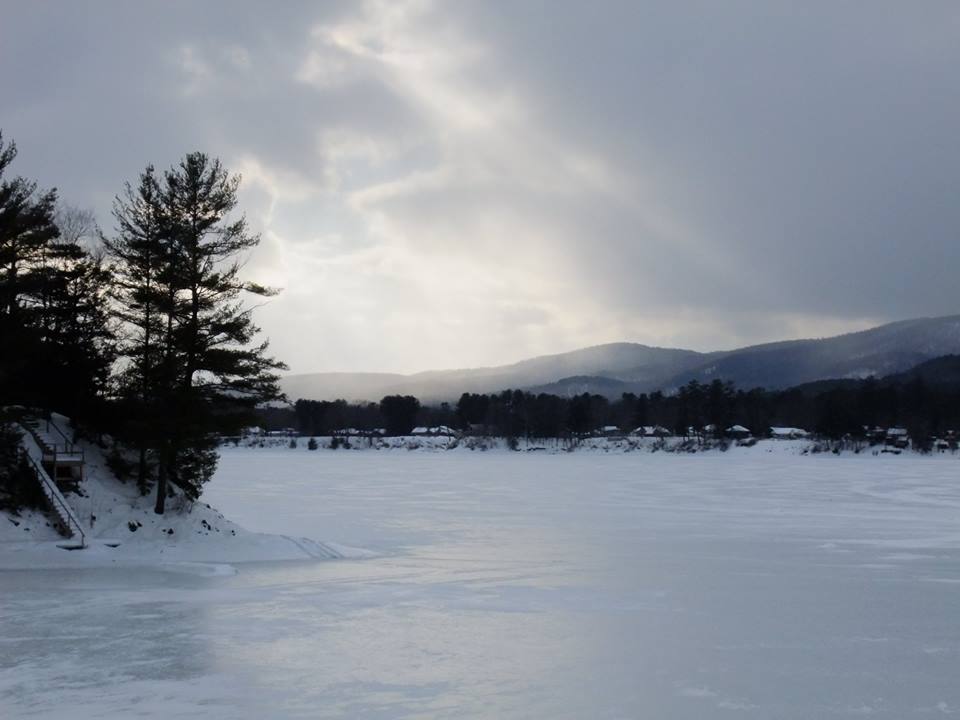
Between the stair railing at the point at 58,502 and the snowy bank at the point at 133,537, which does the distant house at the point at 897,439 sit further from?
the stair railing at the point at 58,502

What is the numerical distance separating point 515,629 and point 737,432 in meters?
168

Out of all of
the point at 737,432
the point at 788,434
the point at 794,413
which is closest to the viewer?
the point at 788,434

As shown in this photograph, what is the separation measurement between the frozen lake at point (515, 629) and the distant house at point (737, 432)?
14365 cm

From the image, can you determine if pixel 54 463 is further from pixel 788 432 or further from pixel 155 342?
pixel 788 432

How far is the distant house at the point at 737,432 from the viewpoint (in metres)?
172

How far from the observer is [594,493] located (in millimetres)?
53406

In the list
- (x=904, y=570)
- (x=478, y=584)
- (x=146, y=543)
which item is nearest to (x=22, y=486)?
(x=146, y=543)

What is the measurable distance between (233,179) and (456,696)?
2328 centimetres

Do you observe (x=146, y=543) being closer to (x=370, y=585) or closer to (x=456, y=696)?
(x=370, y=585)

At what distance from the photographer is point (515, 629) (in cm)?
1512

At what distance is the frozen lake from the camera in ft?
35.5

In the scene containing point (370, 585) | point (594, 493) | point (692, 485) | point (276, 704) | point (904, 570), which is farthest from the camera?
point (692, 485)

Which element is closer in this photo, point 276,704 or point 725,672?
point 276,704

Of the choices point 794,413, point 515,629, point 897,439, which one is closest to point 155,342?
point 515,629
